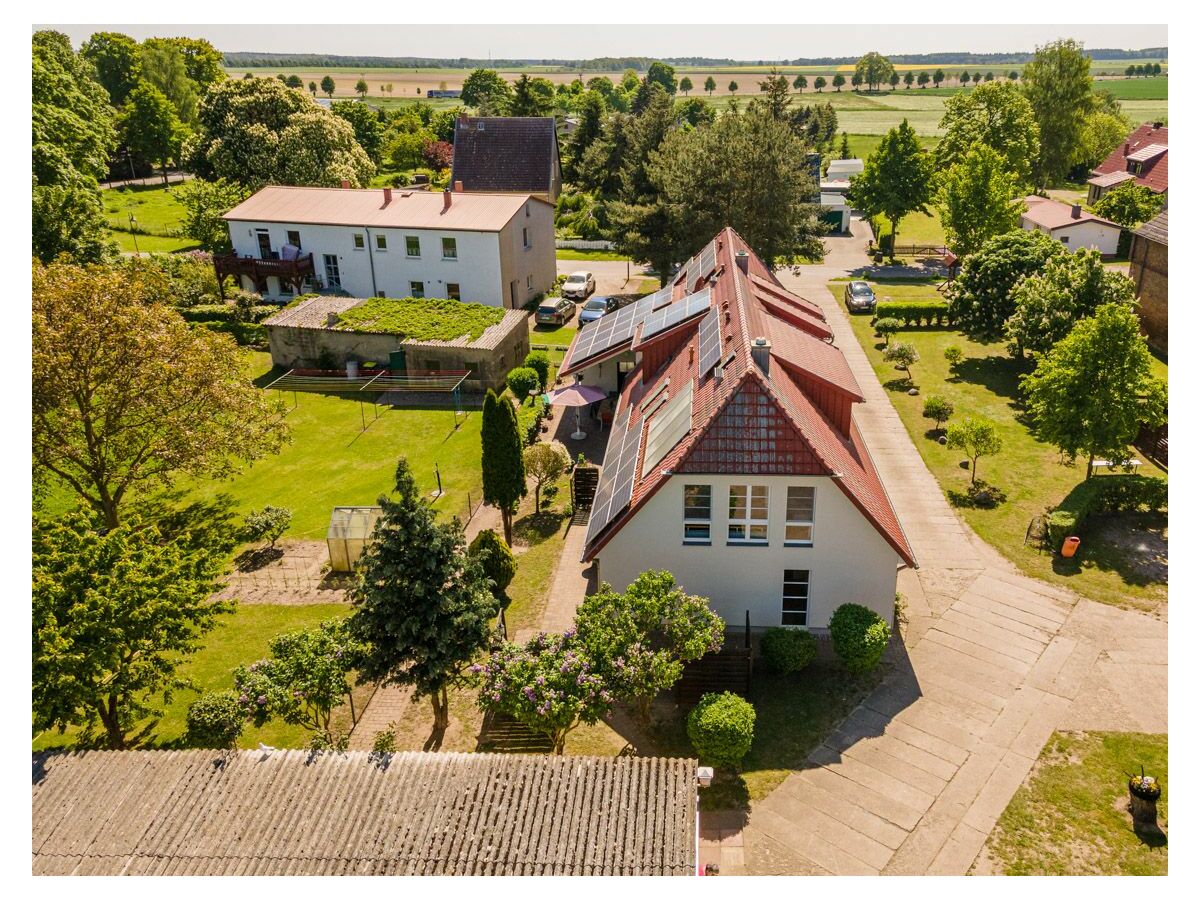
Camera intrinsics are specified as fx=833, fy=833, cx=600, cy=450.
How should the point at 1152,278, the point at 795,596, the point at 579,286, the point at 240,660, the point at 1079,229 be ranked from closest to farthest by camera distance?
1. the point at 795,596
2. the point at 240,660
3. the point at 1152,278
4. the point at 579,286
5. the point at 1079,229

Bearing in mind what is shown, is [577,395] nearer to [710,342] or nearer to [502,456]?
[502,456]

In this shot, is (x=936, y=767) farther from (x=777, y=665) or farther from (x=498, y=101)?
(x=498, y=101)

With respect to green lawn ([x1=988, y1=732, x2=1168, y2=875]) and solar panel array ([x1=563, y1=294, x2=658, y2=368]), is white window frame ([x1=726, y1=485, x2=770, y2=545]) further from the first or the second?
solar panel array ([x1=563, y1=294, x2=658, y2=368])

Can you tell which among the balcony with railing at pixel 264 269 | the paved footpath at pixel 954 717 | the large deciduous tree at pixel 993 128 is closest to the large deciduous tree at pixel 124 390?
the balcony with railing at pixel 264 269

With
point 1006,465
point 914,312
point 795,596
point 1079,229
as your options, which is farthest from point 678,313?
point 1079,229

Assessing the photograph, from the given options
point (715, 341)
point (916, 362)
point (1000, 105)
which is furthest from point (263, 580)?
point (1000, 105)

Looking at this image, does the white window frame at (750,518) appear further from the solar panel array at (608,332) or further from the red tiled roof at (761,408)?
the solar panel array at (608,332)
